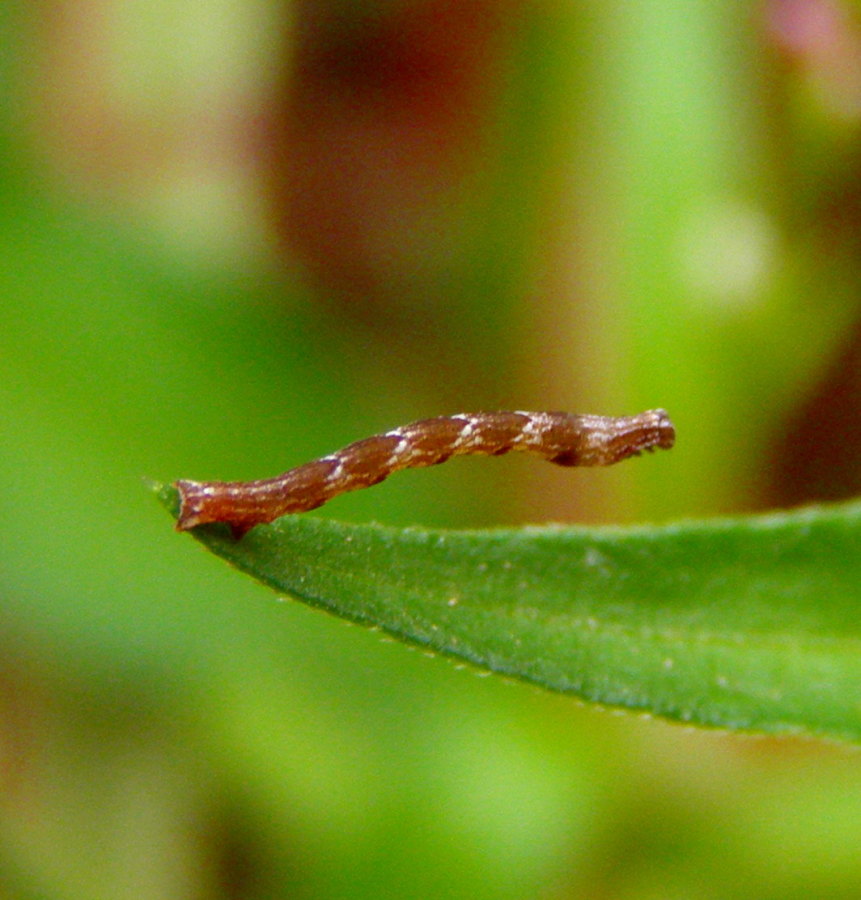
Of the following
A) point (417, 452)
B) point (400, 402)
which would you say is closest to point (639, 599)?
point (417, 452)

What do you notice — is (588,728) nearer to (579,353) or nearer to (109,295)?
(579,353)

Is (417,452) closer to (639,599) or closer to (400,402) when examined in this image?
(639,599)

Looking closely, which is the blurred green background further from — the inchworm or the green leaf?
the green leaf

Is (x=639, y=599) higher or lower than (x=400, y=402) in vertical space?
lower

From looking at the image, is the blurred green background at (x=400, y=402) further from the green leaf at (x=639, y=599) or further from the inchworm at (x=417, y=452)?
the green leaf at (x=639, y=599)

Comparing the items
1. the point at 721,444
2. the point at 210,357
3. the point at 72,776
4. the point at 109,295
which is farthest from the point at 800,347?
the point at 72,776

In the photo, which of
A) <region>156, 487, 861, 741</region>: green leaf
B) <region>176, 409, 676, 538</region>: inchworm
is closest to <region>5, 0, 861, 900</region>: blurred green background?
<region>176, 409, 676, 538</region>: inchworm
